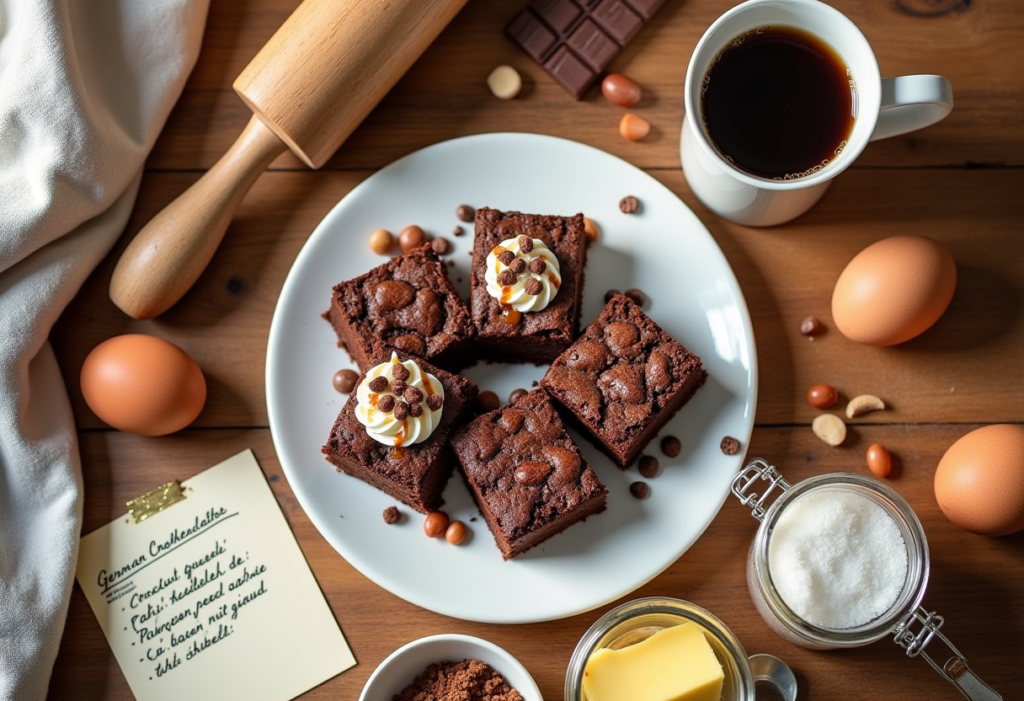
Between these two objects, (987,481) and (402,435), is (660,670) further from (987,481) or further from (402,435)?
(987,481)

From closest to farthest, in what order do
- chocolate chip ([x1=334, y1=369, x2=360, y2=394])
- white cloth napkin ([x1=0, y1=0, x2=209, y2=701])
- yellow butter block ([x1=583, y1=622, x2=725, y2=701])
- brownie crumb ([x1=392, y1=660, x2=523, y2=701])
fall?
yellow butter block ([x1=583, y1=622, x2=725, y2=701])
brownie crumb ([x1=392, y1=660, x2=523, y2=701])
white cloth napkin ([x1=0, y1=0, x2=209, y2=701])
chocolate chip ([x1=334, y1=369, x2=360, y2=394])

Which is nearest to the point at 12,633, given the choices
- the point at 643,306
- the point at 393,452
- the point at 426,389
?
the point at 393,452

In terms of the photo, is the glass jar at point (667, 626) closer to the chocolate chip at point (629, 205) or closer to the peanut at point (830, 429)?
the peanut at point (830, 429)

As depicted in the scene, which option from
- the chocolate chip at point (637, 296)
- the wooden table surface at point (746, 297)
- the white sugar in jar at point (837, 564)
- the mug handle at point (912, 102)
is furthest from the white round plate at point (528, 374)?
the mug handle at point (912, 102)

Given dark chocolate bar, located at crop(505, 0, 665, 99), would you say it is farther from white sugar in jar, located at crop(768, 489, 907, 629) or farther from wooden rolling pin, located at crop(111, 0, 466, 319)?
white sugar in jar, located at crop(768, 489, 907, 629)

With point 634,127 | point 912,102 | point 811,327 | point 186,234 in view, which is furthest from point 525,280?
point 912,102

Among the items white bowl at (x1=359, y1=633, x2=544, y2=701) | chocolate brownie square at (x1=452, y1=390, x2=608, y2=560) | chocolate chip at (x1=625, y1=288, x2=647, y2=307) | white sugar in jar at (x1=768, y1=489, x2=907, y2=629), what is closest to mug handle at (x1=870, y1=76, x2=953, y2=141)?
chocolate chip at (x1=625, y1=288, x2=647, y2=307)

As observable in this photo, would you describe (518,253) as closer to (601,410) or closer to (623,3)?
(601,410)
